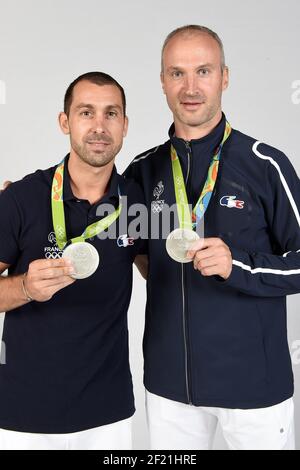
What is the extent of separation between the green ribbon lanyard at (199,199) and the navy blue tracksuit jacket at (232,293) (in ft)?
0.16

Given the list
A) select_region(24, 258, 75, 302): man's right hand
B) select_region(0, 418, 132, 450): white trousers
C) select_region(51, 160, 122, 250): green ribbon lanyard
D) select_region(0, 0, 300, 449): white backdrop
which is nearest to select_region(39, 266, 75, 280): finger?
select_region(24, 258, 75, 302): man's right hand

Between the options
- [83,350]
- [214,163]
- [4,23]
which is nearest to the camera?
[83,350]

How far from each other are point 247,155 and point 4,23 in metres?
2.62

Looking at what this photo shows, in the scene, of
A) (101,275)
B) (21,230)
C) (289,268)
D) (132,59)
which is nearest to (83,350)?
(101,275)

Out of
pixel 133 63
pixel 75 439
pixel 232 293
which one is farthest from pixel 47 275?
pixel 133 63

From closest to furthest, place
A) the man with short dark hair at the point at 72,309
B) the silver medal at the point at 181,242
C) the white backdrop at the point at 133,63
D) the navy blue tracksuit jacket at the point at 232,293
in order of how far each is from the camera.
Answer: the silver medal at the point at 181,242 → the man with short dark hair at the point at 72,309 → the navy blue tracksuit jacket at the point at 232,293 → the white backdrop at the point at 133,63

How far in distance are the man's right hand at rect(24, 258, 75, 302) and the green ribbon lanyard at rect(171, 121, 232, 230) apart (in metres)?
0.68

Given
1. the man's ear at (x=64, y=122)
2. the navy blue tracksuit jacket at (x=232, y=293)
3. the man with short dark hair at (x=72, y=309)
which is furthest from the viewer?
the man's ear at (x=64, y=122)

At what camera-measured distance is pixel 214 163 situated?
362 cm

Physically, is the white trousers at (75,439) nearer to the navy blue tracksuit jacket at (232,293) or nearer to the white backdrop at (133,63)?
the navy blue tracksuit jacket at (232,293)

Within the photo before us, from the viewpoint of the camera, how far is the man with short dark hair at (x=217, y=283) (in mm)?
3537

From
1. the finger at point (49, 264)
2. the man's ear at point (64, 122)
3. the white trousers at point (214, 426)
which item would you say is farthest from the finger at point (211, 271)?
the man's ear at point (64, 122)

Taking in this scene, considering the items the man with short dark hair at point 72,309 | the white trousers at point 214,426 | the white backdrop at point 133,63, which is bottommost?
the white trousers at point 214,426
